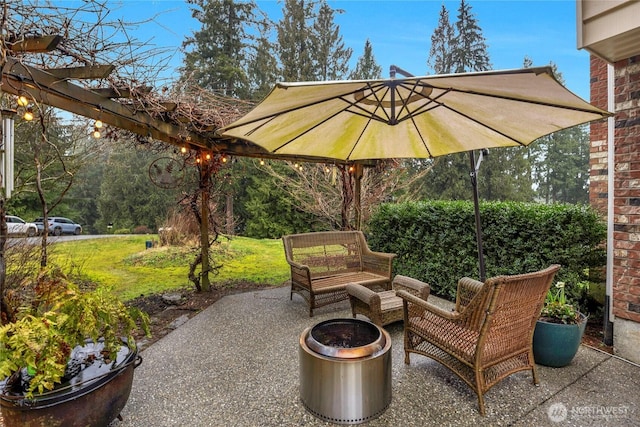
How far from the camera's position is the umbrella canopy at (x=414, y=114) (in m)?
1.81

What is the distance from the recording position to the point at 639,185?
2631mm

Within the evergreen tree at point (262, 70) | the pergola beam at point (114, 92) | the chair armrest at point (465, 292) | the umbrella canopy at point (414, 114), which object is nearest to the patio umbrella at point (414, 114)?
the umbrella canopy at point (414, 114)

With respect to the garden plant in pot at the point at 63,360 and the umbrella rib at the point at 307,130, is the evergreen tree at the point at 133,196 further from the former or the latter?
the garden plant in pot at the point at 63,360

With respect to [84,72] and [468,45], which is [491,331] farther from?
[468,45]

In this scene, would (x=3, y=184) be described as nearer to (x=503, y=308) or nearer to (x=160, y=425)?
(x=160, y=425)

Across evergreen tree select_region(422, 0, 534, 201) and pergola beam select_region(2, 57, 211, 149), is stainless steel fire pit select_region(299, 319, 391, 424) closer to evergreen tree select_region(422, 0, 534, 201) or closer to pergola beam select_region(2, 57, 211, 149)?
pergola beam select_region(2, 57, 211, 149)

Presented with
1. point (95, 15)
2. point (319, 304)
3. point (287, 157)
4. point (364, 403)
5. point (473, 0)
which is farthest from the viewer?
point (473, 0)

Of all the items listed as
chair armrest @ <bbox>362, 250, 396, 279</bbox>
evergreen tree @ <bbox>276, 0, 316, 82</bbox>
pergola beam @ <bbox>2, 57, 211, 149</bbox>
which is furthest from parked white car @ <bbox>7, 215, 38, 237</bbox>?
evergreen tree @ <bbox>276, 0, 316, 82</bbox>

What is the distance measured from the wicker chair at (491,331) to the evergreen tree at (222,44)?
558 inches

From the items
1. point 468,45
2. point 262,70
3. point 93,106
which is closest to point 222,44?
point 262,70

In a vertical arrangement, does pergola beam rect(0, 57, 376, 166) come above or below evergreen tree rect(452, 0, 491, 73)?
below

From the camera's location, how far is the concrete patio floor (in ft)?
6.89

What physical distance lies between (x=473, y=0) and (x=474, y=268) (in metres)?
17.2

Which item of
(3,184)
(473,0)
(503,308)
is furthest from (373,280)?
(473,0)
